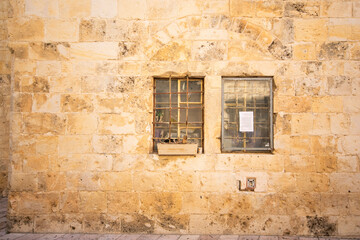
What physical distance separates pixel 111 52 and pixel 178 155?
1.77m

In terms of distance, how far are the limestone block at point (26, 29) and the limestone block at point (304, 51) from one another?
12.1ft

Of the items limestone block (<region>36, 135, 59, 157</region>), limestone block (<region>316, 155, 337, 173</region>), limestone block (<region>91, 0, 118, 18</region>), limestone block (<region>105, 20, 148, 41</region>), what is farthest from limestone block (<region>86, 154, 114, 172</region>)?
limestone block (<region>316, 155, 337, 173</region>)

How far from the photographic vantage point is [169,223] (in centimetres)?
329

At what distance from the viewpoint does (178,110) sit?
3566 millimetres

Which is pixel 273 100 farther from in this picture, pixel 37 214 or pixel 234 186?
pixel 37 214

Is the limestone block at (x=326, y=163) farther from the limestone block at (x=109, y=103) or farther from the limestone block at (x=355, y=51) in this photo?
the limestone block at (x=109, y=103)

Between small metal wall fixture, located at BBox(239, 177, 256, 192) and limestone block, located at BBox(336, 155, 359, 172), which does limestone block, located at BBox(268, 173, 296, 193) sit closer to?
small metal wall fixture, located at BBox(239, 177, 256, 192)

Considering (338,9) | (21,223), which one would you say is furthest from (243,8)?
(21,223)

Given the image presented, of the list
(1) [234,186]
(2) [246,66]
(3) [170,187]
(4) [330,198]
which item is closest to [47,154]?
(3) [170,187]

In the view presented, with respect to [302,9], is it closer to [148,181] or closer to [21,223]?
[148,181]

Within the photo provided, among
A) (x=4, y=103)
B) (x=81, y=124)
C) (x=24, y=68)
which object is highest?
(x=24, y=68)

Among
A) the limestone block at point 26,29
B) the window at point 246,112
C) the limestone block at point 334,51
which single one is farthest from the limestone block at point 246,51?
the limestone block at point 26,29

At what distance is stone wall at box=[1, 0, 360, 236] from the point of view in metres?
3.29

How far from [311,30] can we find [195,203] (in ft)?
9.68
